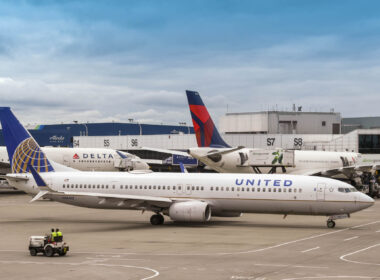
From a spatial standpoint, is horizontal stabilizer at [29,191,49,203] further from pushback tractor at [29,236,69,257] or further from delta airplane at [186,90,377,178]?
delta airplane at [186,90,377,178]

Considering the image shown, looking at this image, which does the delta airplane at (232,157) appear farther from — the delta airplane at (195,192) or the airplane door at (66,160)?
the airplane door at (66,160)

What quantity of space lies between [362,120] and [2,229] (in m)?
106

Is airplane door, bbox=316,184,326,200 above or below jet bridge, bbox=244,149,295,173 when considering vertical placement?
below

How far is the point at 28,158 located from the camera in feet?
162

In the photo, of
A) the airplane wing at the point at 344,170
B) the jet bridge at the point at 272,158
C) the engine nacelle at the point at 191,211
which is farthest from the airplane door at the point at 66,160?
the engine nacelle at the point at 191,211

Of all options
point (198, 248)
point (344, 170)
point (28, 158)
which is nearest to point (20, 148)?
point (28, 158)

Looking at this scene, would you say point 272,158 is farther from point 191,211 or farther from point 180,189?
point 191,211

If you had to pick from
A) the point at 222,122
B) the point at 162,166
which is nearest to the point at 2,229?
the point at 162,166

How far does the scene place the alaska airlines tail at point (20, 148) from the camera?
1940 inches

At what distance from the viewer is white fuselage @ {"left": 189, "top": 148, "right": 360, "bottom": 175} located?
73625mm

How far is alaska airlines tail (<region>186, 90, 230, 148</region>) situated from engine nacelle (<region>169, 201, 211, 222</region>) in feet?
91.4

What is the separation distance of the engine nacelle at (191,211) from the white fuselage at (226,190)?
3.49 ft

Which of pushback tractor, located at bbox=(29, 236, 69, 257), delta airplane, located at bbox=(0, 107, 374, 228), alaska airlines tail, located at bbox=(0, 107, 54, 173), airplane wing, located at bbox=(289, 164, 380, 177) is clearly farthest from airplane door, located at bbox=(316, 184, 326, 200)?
airplane wing, located at bbox=(289, 164, 380, 177)

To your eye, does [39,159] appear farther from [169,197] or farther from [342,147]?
[342,147]
